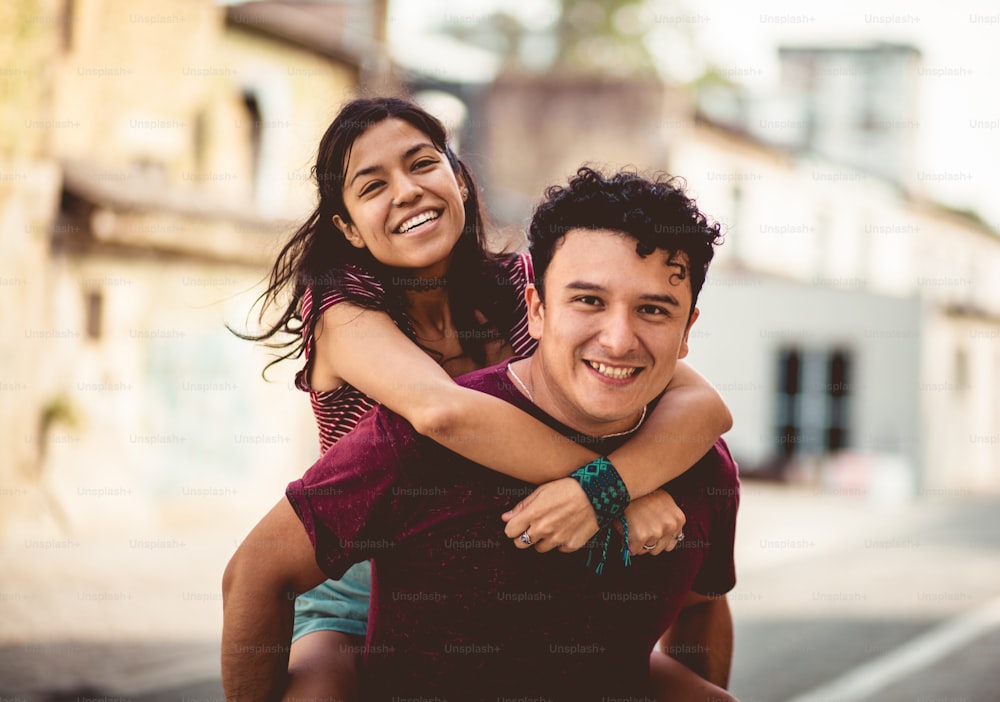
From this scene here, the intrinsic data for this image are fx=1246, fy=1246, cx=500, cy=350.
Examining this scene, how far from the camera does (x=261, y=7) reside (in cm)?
1777

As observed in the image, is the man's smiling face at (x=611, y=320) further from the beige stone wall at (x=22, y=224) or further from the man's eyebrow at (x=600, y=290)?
the beige stone wall at (x=22, y=224)

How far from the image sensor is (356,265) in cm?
349

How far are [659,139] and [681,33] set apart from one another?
17.2m

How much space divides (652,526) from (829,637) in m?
9.01

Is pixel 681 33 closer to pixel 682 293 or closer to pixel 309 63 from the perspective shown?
pixel 309 63

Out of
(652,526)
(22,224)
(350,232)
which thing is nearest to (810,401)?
(22,224)

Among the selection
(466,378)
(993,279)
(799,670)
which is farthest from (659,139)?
(993,279)

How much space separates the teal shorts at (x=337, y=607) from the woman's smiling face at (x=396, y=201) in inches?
34.8

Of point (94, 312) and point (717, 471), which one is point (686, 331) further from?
point (94, 312)

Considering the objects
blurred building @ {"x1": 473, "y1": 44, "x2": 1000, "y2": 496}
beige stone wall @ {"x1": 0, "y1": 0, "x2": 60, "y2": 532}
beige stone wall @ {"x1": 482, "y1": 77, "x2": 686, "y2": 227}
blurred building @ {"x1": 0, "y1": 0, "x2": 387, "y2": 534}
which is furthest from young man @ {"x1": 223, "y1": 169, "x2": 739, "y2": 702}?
beige stone wall @ {"x1": 482, "y1": 77, "x2": 686, "y2": 227}

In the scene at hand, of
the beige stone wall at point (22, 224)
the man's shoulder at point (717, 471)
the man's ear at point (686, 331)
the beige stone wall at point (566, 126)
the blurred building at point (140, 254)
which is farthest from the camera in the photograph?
the beige stone wall at point (566, 126)

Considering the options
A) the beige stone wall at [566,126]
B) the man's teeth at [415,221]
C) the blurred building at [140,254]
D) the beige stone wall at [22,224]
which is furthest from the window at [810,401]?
the man's teeth at [415,221]

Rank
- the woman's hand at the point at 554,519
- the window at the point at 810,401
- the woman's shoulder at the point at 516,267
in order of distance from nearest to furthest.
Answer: the woman's hand at the point at 554,519 < the woman's shoulder at the point at 516,267 < the window at the point at 810,401

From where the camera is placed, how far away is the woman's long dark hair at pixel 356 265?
3432mm
